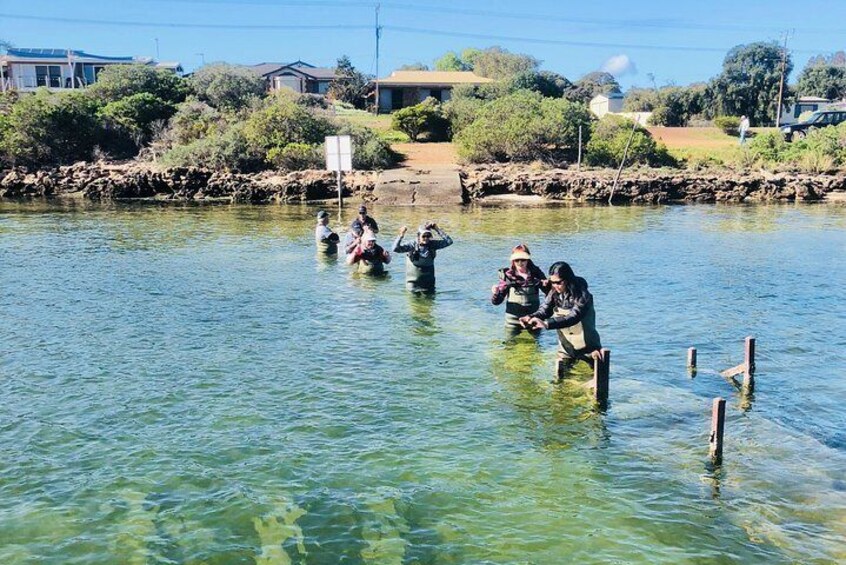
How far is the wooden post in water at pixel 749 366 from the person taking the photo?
11.8 metres

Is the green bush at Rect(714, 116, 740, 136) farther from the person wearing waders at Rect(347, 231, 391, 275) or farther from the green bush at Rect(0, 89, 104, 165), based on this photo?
the person wearing waders at Rect(347, 231, 391, 275)

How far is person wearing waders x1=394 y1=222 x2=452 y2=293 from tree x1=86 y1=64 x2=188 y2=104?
153 ft

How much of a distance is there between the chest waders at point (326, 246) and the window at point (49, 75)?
255 ft

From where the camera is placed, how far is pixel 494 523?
825cm

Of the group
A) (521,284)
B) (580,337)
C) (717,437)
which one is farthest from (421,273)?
(717,437)

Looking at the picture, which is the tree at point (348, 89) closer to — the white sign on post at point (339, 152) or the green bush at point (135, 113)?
the green bush at point (135, 113)

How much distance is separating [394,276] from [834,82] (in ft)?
271

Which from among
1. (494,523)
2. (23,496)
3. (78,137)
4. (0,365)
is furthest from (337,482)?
(78,137)

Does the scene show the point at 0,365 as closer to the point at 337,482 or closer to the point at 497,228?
the point at 337,482

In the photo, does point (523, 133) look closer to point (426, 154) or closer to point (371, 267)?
point (426, 154)

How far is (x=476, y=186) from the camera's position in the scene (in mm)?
41312

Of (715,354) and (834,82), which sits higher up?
(834,82)

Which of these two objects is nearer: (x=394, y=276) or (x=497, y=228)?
(x=394, y=276)

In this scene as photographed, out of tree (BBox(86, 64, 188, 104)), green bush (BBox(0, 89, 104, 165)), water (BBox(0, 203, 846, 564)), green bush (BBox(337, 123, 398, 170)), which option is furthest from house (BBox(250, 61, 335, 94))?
water (BBox(0, 203, 846, 564))
